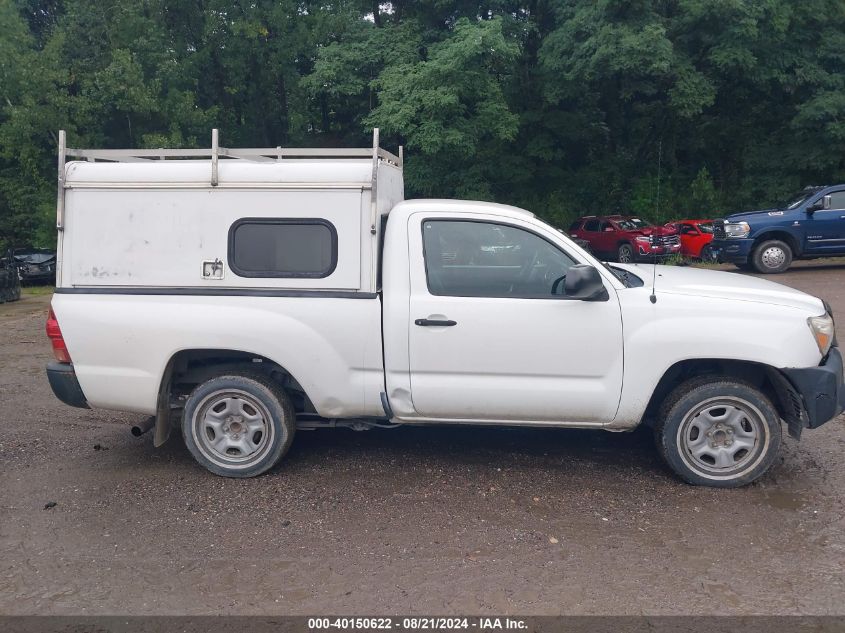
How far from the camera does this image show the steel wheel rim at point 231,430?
5391mm

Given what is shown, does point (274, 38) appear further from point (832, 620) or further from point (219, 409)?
point (832, 620)

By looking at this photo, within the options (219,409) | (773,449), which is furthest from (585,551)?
(219,409)

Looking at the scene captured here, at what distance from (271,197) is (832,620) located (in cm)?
396

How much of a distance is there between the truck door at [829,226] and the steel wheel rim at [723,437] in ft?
45.4

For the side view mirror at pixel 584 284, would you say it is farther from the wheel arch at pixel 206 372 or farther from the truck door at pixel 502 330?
the wheel arch at pixel 206 372

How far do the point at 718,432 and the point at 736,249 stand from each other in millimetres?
13362

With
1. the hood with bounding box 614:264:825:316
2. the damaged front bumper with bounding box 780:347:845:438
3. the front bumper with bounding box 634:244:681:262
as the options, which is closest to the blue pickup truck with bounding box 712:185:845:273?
the front bumper with bounding box 634:244:681:262

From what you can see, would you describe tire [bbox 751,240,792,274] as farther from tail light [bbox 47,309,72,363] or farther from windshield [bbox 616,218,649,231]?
tail light [bbox 47,309,72,363]

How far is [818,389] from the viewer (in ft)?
16.2

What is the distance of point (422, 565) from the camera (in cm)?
417

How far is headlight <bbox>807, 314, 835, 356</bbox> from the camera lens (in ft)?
16.3

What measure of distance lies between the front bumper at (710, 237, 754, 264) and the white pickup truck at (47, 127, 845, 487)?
12817mm

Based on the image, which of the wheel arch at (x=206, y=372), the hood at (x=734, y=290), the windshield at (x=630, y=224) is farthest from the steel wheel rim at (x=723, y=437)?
the windshield at (x=630, y=224)

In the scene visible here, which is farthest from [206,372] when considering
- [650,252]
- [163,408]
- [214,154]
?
[650,252]
